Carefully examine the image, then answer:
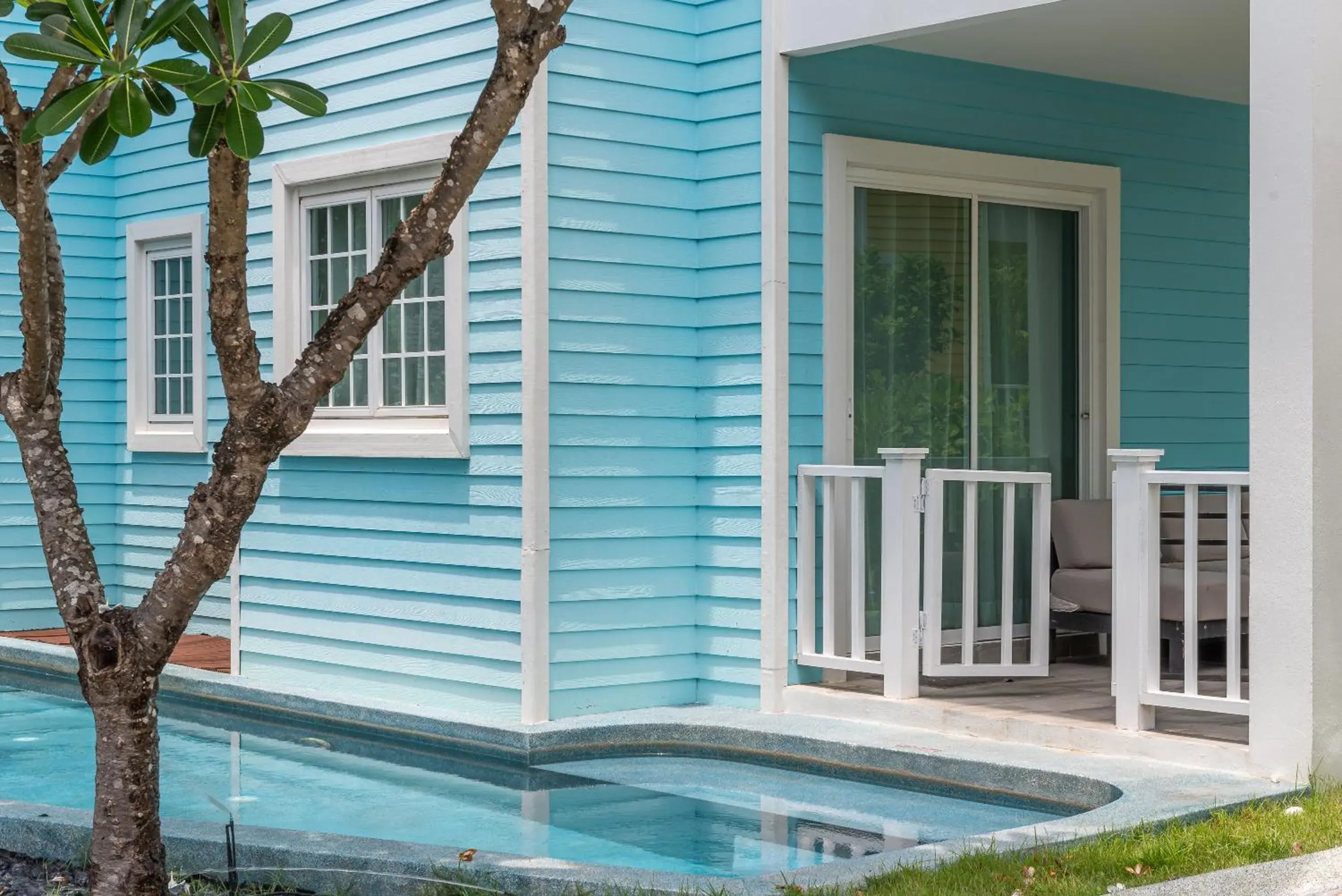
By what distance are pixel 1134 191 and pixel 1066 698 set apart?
2.90m

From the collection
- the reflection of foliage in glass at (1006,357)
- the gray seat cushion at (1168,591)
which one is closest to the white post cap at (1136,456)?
the gray seat cushion at (1168,591)

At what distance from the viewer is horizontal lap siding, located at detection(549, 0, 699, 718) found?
7055mm

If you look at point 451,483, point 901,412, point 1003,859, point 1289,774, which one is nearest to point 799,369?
point 901,412

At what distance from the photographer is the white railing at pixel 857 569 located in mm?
6824

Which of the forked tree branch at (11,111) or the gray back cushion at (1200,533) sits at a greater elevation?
the forked tree branch at (11,111)

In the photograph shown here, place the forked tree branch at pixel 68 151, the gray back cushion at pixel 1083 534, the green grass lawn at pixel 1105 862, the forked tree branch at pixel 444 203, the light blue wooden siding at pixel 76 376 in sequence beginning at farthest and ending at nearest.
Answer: the light blue wooden siding at pixel 76 376, the gray back cushion at pixel 1083 534, the green grass lawn at pixel 1105 862, the forked tree branch at pixel 68 151, the forked tree branch at pixel 444 203

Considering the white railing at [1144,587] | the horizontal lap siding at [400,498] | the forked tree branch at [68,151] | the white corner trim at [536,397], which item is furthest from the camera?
the horizontal lap siding at [400,498]

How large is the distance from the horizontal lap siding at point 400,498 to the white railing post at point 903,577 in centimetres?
150

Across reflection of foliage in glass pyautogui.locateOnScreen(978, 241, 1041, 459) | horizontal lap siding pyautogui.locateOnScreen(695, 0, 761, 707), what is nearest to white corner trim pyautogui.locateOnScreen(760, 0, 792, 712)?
horizontal lap siding pyautogui.locateOnScreen(695, 0, 761, 707)

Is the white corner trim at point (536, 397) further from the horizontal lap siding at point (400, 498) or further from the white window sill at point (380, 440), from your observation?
the white window sill at point (380, 440)

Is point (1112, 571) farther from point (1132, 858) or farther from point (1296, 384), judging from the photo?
point (1132, 858)

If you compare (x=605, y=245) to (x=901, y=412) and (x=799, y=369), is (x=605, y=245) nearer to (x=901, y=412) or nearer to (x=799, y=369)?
(x=799, y=369)

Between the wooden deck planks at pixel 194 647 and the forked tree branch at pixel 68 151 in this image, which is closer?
the forked tree branch at pixel 68 151

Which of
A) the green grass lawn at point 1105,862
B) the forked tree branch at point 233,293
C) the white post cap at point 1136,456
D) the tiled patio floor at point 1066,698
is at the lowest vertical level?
the green grass lawn at point 1105,862
